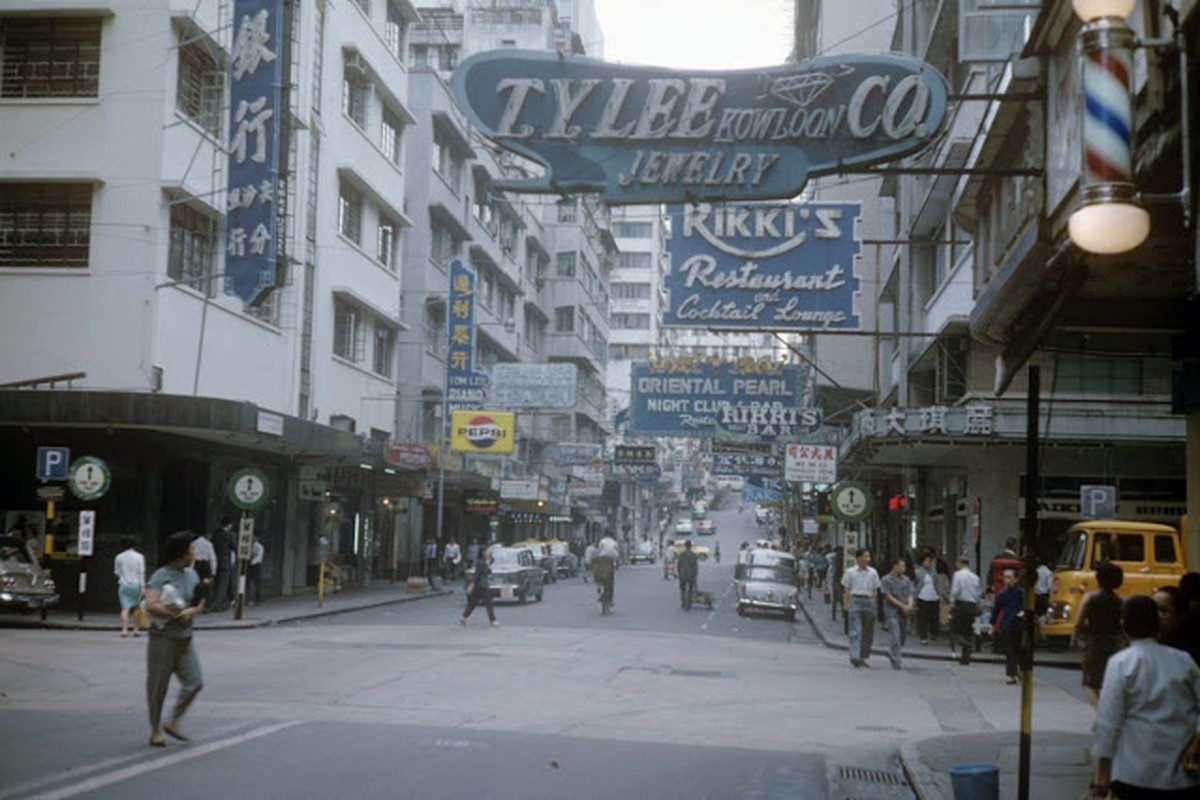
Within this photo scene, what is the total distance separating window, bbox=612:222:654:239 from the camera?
449 ft

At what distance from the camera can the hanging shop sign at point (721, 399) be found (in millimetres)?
33438

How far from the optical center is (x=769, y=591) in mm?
34938

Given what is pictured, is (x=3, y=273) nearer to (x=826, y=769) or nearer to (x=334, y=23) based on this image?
(x=334, y=23)

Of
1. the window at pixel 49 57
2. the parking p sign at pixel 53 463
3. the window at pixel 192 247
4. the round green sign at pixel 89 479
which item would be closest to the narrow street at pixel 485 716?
→ the round green sign at pixel 89 479

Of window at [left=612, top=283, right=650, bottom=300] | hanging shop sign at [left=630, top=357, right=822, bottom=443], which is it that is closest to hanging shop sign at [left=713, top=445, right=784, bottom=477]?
hanging shop sign at [left=630, top=357, right=822, bottom=443]

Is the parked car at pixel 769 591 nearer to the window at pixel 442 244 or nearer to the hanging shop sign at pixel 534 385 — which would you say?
the hanging shop sign at pixel 534 385

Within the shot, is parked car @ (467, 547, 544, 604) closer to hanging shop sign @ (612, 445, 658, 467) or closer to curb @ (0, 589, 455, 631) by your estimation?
curb @ (0, 589, 455, 631)

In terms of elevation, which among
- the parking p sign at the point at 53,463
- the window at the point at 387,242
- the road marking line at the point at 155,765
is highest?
the window at the point at 387,242

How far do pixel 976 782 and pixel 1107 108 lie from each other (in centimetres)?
421

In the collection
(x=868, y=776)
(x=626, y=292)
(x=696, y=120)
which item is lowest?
(x=868, y=776)

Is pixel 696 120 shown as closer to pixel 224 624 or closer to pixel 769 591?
pixel 224 624

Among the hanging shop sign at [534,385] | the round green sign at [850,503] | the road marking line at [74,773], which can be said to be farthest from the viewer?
the hanging shop sign at [534,385]

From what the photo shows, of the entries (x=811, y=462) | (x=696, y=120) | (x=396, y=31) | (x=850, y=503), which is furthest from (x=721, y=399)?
(x=696, y=120)

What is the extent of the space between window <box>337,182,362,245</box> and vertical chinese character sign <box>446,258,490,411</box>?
6.98 m
